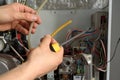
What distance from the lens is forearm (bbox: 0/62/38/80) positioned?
537mm

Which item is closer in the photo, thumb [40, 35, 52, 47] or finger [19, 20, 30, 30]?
thumb [40, 35, 52, 47]

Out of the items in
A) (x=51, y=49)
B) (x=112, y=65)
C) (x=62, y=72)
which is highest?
(x=51, y=49)

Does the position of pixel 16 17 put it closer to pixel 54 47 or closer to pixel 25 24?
pixel 25 24

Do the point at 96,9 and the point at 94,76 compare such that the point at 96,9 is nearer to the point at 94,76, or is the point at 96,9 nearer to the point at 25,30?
the point at 94,76

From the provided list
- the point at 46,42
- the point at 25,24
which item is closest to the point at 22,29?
the point at 25,24

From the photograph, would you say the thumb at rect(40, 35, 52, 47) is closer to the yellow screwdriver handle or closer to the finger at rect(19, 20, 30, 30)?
the yellow screwdriver handle

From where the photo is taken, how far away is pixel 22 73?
551 mm

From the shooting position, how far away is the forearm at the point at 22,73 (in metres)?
0.54

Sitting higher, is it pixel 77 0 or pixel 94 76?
pixel 77 0

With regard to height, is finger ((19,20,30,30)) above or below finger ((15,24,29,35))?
above

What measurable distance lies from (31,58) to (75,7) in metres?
0.86

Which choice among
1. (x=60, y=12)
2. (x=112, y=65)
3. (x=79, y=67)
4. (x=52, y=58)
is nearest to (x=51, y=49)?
(x=52, y=58)

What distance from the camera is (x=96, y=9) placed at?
137cm

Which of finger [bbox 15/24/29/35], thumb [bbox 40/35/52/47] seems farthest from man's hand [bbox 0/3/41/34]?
thumb [bbox 40/35/52/47]
